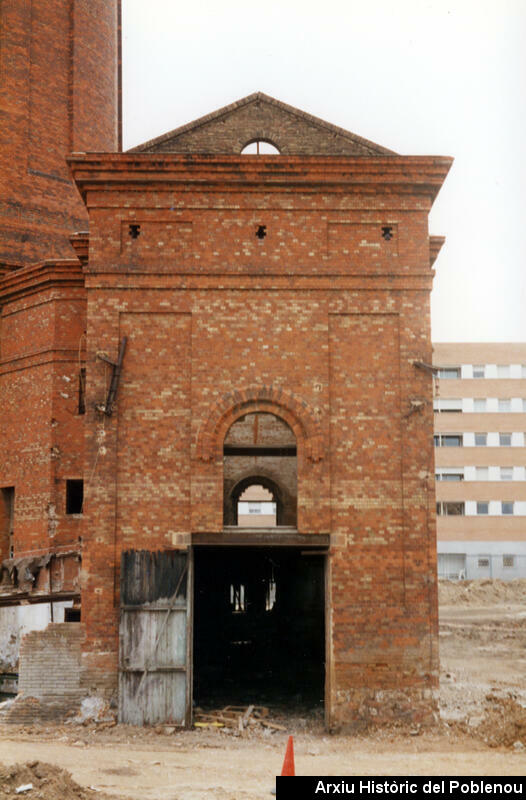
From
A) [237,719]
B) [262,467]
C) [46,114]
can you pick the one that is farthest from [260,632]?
[46,114]

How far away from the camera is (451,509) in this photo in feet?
167

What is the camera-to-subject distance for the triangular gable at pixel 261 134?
51.3ft

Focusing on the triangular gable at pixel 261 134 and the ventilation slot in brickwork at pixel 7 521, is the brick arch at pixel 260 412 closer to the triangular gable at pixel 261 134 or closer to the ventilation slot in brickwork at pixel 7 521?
the triangular gable at pixel 261 134

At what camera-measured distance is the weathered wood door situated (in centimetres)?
1409

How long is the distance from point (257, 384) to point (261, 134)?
4627mm

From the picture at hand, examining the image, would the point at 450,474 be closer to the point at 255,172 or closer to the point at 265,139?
the point at 265,139

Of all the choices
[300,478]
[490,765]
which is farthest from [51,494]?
[490,765]

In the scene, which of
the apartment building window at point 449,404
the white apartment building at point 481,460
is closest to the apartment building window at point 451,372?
the white apartment building at point 481,460

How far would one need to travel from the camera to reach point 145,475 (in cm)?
1472

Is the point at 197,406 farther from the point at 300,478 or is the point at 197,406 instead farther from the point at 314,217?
the point at 314,217

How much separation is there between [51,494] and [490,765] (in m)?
11.1

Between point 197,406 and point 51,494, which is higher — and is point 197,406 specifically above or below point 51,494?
above

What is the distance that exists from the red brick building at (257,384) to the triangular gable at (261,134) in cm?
4

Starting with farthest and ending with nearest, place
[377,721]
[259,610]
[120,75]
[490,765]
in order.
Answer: [259,610]
[120,75]
[377,721]
[490,765]
